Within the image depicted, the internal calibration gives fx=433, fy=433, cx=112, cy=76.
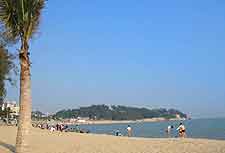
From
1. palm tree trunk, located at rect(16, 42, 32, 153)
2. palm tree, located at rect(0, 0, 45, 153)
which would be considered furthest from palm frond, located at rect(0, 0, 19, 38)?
palm tree trunk, located at rect(16, 42, 32, 153)

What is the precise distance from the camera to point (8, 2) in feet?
44.3

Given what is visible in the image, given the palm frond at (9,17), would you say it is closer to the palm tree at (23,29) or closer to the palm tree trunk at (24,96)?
the palm tree at (23,29)

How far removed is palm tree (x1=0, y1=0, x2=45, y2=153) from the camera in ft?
44.1

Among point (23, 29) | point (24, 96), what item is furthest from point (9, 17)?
point (24, 96)

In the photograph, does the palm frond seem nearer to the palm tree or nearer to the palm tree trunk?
the palm tree

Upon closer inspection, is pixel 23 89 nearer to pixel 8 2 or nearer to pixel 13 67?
pixel 8 2

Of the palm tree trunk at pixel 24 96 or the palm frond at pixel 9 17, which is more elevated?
the palm frond at pixel 9 17

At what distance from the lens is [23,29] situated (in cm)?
1359

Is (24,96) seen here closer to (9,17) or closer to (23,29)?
(23,29)

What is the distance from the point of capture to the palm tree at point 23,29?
44.1 feet

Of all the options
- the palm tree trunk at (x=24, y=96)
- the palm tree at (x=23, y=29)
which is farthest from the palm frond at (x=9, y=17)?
the palm tree trunk at (x=24, y=96)

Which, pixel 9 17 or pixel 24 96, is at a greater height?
pixel 9 17

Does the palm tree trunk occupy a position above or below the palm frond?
below

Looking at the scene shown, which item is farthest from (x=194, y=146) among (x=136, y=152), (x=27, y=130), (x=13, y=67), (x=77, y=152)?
(x=13, y=67)
